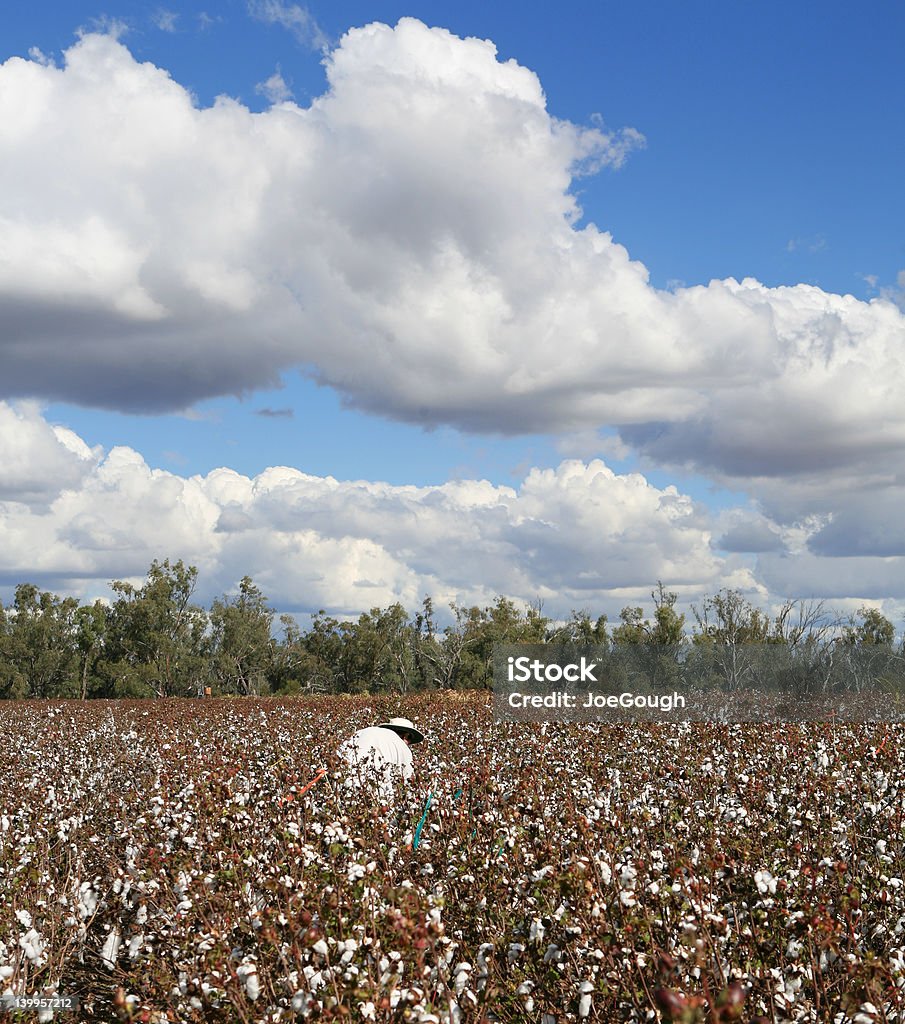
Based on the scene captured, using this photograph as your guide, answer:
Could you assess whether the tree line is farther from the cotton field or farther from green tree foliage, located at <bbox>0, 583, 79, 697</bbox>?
the cotton field

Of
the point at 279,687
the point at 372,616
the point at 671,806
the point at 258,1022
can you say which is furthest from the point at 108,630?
the point at 258,1022

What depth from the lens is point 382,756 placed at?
10.8 metres

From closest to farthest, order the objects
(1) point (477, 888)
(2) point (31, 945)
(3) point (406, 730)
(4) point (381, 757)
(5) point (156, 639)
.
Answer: (2) point (31, 945), (1) point (477, 888), (4) point (381, 757), (3) point (406, 730), (5) point (156, 639)

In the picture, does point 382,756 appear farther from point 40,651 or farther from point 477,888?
point 40,651

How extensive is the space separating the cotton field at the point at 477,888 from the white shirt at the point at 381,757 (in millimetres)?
285

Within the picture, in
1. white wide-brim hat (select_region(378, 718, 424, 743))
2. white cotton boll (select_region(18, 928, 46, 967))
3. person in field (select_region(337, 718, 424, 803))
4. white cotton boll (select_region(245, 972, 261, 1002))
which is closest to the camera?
white cotton boll (select_region(245, 972, 261, 1002))

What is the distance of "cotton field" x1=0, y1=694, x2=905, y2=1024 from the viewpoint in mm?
4336

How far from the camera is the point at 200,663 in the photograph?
55.2 metres

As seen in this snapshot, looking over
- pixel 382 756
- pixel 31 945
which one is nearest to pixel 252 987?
pixel 31 945

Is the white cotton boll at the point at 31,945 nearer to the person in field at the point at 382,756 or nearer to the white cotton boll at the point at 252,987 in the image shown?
the white cotton boll at the point at 252,987

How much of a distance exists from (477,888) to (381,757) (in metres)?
4.03

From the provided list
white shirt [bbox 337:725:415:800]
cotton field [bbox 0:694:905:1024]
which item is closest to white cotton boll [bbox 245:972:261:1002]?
cotton field [bbox 0:694:905:1024]

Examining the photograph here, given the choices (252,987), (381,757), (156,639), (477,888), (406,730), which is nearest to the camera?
(252,987)

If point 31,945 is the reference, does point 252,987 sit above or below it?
above
